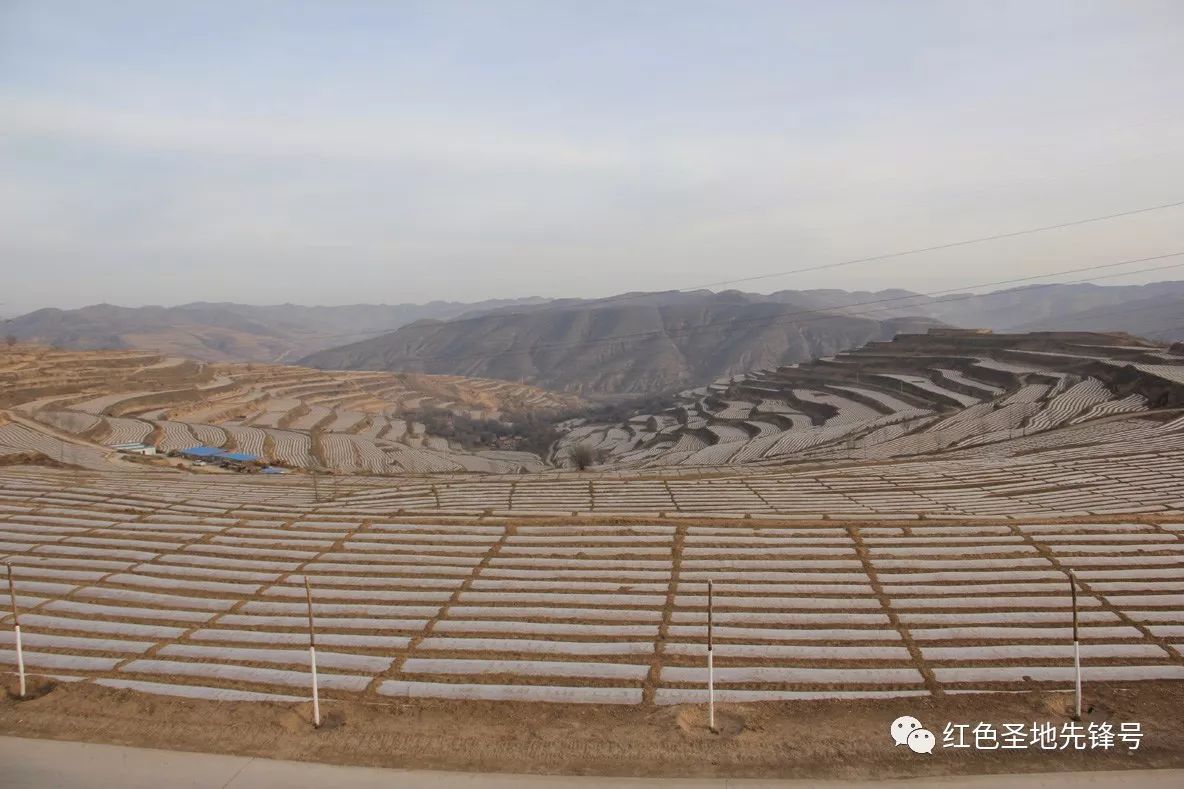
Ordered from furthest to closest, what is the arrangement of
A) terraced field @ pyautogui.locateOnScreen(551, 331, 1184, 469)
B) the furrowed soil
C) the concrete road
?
1. terraced field @ pyautogui.locateOnScreen(551, 331, 1184, 469)
2. the furrowed soil
3. the concrete road

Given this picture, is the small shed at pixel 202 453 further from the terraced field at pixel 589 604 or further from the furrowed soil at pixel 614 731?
the furrowed soil at pixel 614 731

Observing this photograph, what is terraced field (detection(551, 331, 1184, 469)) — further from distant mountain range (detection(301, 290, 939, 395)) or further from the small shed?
distant mountain range (detection(301, 290, 939, 395))

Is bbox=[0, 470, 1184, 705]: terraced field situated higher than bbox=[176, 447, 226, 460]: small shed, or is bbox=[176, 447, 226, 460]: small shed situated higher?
bbox=[0, 470, 1184, 705]: terraced field

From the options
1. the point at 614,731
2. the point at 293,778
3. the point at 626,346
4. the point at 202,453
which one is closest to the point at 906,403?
the point at 202,453

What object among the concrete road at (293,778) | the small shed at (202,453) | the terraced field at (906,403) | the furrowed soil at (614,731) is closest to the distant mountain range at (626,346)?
the terraced field at (906,403)

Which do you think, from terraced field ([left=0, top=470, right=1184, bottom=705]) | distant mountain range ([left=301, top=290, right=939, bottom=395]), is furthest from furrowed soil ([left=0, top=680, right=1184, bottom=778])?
distant mountain range ([left=301, top=290, right=939, bottom=395])

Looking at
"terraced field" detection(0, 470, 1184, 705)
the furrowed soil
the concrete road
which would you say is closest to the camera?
the concrete road

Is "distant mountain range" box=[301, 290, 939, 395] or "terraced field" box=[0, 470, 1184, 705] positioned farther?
"distant mountain range" box=[301, 290, 939, 395]
